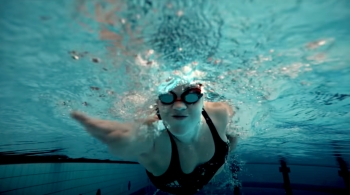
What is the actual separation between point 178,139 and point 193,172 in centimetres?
106

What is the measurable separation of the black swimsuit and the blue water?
4.28 ft

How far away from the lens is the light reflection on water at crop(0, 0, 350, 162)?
279cm

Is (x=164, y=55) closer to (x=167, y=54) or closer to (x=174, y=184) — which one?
(x=167, y=54)

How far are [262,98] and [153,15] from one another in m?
4.36

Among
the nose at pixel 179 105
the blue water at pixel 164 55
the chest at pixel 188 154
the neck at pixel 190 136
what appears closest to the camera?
the blue water at pixel 164 55

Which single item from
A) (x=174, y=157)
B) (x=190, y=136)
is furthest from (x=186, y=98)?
(x=174, y=157)

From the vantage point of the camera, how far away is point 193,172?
17.3 feet

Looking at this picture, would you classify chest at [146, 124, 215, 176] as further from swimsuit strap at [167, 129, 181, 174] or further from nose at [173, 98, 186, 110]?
nose at [173, 98, 186, 110]

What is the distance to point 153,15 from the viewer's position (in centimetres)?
282

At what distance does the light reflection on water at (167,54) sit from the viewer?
2787 mm

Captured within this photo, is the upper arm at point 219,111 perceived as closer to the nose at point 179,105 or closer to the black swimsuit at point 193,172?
the black swimsuit at point 193,172

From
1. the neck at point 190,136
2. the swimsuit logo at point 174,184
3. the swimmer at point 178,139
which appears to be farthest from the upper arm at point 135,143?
the swimsuit logo at point 174,184

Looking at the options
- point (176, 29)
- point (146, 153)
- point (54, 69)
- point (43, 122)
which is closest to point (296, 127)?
point (146, 153)

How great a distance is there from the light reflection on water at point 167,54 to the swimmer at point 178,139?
0.60m
